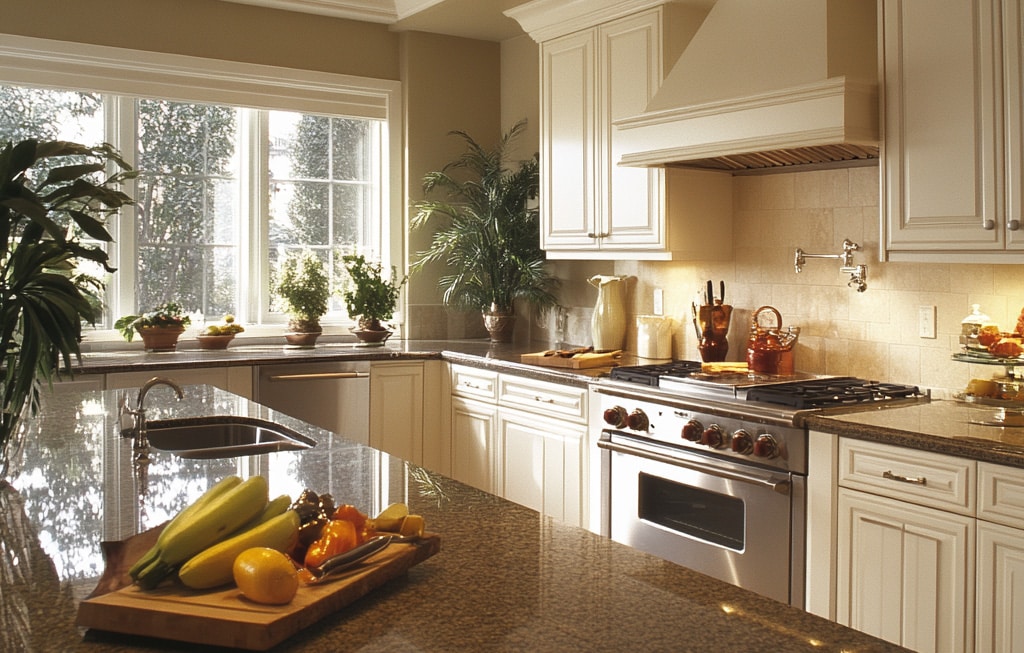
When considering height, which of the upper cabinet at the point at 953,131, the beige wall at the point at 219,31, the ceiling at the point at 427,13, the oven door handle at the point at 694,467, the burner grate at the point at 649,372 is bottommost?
the oven door handle at the point at 694,467

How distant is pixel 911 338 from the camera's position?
350 cm

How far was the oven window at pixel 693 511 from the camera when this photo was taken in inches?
130

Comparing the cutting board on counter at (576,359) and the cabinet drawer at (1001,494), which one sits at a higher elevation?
the cutting board on counter at (576,359)

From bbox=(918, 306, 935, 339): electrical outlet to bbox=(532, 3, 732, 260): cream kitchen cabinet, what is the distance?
0.98 meters

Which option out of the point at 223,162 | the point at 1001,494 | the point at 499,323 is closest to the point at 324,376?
the point at 499,323

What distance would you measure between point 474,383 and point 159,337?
1563mm

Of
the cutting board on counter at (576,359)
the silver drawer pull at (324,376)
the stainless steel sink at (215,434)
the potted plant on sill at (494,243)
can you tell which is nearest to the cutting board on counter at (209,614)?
the stainless steel sink at (215,434)

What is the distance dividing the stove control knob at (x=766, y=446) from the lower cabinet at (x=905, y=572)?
0.25 meters

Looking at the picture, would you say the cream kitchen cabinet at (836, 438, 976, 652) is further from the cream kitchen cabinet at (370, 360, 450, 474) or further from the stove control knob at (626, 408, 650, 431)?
the cream kitchen cabinet at (370, 360, 450, 474)

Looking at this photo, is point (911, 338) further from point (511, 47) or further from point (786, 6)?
point (511, 47)

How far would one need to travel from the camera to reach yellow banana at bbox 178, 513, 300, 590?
1251mm

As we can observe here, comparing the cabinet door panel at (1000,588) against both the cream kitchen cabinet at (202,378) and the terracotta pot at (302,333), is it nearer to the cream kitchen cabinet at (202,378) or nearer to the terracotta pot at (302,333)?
the cream kitchen cabinet at (202,378)

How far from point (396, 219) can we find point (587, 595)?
178 inches

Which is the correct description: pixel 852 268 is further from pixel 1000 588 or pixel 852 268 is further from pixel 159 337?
pixel 159 337
